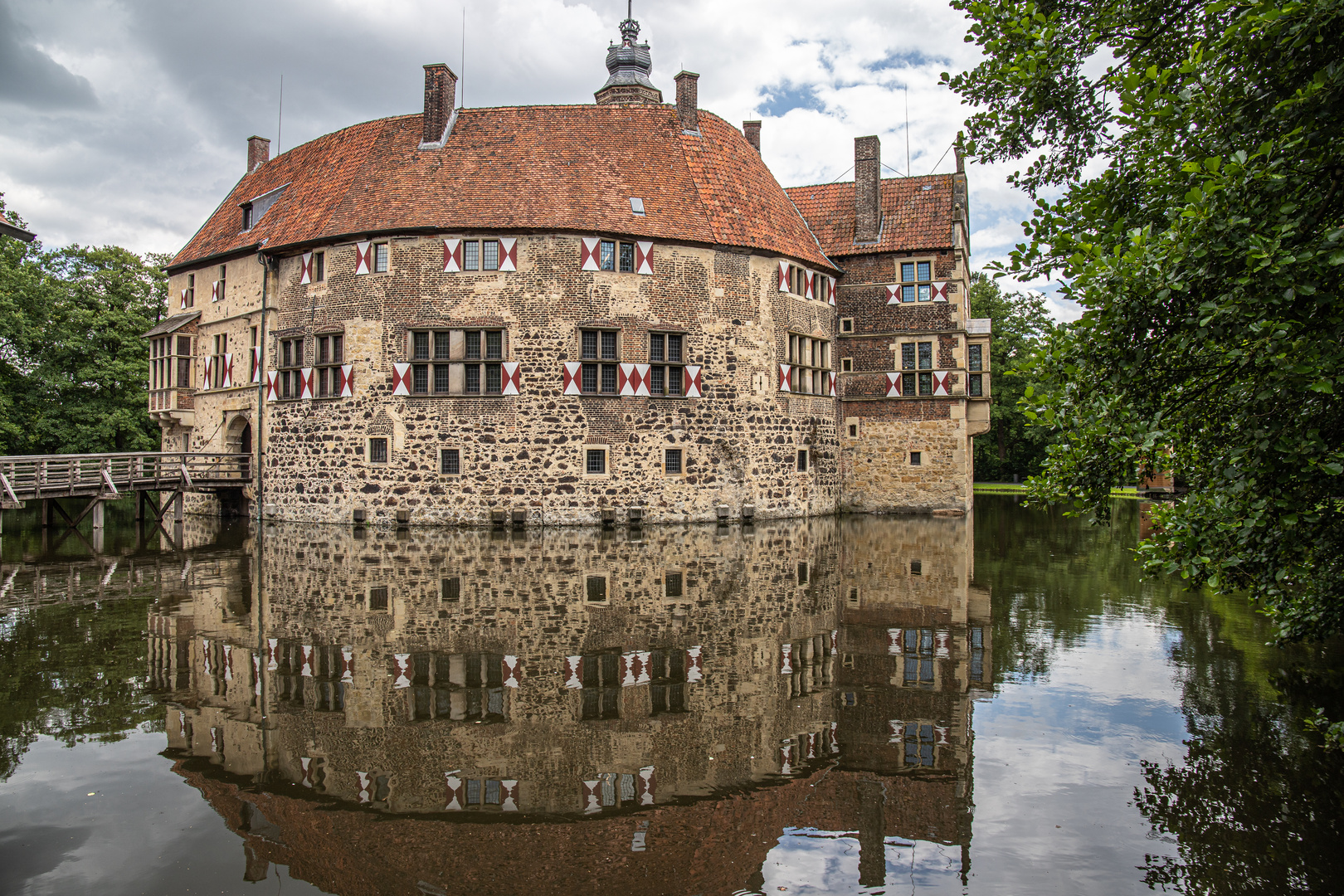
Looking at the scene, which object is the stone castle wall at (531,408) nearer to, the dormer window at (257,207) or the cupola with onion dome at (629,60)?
the dormer window at (257,207)

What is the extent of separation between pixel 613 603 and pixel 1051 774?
6062mm

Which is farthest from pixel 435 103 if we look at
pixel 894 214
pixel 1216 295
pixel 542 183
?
pixel 1216 295

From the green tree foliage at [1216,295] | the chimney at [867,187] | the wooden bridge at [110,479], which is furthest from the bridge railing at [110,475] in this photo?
the green tree foliage at [1216,295]

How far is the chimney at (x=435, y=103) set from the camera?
23188mm

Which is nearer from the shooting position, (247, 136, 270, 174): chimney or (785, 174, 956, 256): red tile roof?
(785, 174, 956, 256): red tile roof

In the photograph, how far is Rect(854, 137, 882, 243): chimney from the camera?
2638 centimetres

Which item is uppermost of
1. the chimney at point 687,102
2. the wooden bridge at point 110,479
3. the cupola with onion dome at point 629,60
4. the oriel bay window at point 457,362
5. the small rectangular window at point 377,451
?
the cupola with onion dome at point 629,60

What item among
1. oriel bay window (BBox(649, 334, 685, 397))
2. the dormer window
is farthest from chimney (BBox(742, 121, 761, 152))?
the dormer window

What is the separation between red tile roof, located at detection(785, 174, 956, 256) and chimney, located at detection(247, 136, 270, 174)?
59.7ft

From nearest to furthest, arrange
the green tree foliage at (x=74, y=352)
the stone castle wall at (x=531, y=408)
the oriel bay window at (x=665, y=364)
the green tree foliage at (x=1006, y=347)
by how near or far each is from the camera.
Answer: the stone castle wall at (x=531, y=408)
the oriel bay window at (x=665, y=364)
the green tree foliage at (x=74, y=352)
the green tree foliage at (x=1006, y=347)

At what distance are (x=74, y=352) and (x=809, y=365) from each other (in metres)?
28.6

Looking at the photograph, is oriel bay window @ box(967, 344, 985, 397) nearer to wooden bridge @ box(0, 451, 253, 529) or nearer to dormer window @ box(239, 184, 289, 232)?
wooden bridge @ box(0, 451, 253, 529)

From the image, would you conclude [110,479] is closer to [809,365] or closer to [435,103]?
[435,103]

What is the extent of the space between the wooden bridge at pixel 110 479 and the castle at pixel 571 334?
1046 mm
